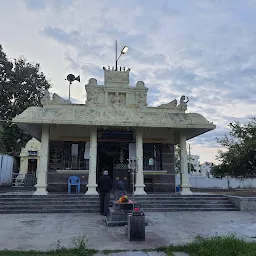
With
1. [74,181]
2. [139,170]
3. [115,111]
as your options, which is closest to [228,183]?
[139,170]

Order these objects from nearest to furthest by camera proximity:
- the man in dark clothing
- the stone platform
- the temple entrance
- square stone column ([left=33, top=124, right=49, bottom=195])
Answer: the stone platform, the man in dark clothing, square stone column ([left=33, top=124, right=49, bottom=195]), the temple entrance

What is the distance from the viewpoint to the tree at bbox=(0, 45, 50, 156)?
1019 inches

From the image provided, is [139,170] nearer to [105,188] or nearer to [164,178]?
[164,178]

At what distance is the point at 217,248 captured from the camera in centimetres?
504

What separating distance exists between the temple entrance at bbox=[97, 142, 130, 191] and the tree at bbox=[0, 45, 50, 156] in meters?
13.0

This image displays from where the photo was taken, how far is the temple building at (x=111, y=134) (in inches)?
492

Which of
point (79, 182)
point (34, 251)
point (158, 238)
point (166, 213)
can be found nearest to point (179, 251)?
point (158, 238)

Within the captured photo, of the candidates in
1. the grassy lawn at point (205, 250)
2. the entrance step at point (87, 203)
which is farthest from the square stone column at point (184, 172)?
the grassy lawn at point (205, 250)

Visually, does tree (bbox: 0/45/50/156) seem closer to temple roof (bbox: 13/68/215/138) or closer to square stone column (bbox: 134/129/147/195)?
temple roof (bbox: 13/68/215/138)

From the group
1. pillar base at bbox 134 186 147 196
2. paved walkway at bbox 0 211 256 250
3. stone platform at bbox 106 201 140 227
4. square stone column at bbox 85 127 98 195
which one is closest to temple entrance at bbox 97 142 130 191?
square stone column at bbox 85 127 98 195

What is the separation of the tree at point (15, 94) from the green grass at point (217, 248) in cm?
2258

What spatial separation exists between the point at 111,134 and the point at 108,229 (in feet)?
22.6

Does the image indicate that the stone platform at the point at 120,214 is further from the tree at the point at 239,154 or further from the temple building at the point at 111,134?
the tree at the point at 239,154

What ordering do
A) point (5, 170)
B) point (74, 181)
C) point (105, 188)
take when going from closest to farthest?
1. point (105, 188)
2. point (74, 181)
3. point (5, 170)
